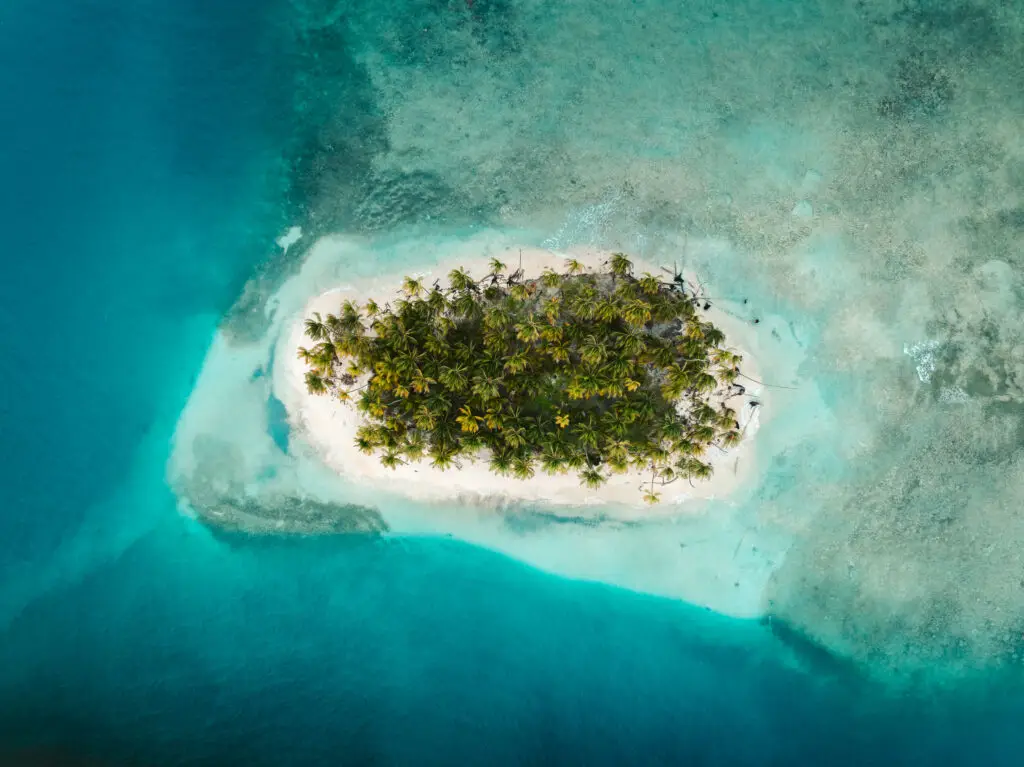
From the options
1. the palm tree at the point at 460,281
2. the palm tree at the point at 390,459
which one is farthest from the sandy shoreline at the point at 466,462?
the palm tree at the point at 390,459

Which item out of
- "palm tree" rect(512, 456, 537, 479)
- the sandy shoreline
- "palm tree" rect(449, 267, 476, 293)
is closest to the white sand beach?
the sandy shoreline

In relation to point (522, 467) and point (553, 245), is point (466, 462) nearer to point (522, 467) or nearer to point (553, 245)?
point (522, 467)

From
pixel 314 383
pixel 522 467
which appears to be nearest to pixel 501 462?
pixel 522 467

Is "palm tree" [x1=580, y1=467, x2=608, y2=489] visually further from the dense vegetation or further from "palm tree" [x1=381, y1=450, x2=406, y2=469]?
"palm tree" [x1=381, y1=450, x2=406, y2=469]

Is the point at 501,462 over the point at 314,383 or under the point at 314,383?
under

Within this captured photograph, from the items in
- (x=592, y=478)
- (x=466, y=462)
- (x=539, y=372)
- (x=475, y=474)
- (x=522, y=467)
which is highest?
(x=539, y=372)
